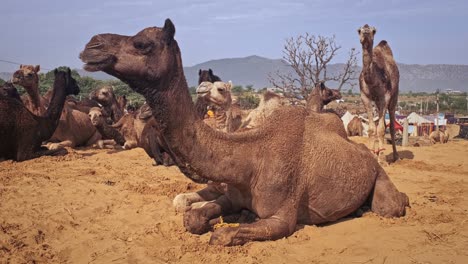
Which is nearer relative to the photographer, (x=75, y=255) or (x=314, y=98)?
(x=75, y=255)

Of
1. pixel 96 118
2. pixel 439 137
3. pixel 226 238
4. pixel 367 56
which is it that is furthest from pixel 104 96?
pixel 439 137

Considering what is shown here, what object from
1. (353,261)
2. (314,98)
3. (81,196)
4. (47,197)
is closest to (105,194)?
(81,196)

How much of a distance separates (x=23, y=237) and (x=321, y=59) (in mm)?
17761

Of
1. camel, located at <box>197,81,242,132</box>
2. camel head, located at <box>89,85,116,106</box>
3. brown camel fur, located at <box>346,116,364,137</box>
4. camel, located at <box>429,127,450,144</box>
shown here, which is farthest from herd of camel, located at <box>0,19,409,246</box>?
brown camel fur, located at <box>346,116,364,137</box>

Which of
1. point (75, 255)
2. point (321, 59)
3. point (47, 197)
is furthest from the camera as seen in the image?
point (321, 59)

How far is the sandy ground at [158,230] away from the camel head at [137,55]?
1.76 metres

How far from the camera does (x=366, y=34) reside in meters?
10.6

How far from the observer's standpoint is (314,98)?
32.5 feet

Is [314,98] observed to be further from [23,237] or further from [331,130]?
[23,237]

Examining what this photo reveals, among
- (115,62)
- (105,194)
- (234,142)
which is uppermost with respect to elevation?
(115,62)

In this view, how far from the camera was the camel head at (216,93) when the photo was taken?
26.8 ft

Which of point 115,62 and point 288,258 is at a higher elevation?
point 115,62

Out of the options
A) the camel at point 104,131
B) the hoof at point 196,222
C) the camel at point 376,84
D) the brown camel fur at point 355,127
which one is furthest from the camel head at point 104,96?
the hoof at point 196,222

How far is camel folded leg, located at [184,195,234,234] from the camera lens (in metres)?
5.04
